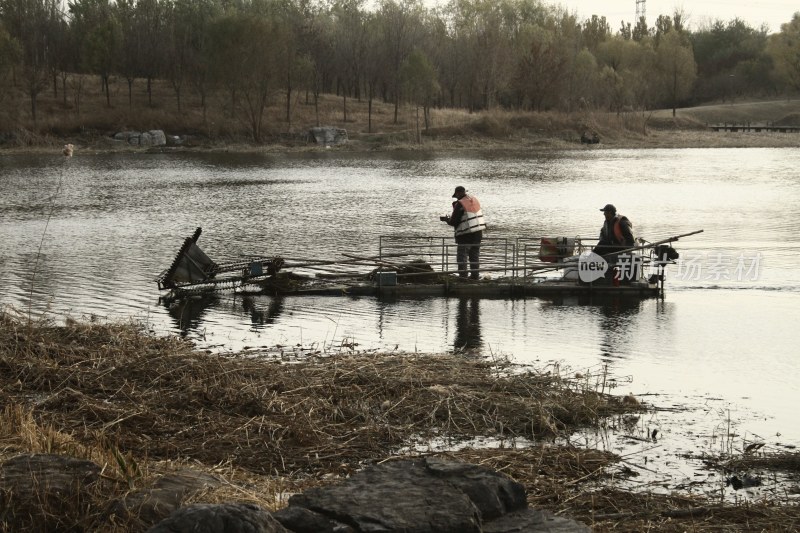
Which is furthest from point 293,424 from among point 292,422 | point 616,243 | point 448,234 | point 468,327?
point 448,234

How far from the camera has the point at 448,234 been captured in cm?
4122

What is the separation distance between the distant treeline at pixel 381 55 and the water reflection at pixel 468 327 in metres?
90.5

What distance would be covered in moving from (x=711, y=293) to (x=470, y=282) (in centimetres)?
660

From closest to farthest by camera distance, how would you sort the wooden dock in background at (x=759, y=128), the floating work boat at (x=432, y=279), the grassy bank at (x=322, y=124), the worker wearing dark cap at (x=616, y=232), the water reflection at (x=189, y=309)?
1. the water reflection at (x=189, y=309)
2. the worker wearing dark cap at (x=616, y=232)
3. the floating work boat at (x=432, y=279)
4. the grassy bank at (x=322, y=124)
5. the wooden dock in background at (x=759, y=128)

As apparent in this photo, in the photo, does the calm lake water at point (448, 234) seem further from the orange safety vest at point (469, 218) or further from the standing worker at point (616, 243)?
the orange safety vest at point (469, 218)

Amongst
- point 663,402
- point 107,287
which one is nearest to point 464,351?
point 663,402

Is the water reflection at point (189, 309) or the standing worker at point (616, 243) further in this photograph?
the standing worker at point (616, 243)

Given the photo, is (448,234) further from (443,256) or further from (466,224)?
(466,224)

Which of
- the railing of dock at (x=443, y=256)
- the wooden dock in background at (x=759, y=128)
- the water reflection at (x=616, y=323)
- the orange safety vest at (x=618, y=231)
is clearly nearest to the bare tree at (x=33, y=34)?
the wooden dock in background at (x=759, y=128)

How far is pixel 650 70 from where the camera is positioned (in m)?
162

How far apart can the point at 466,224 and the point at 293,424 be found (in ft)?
49.4

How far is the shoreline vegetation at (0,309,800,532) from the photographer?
1012cm

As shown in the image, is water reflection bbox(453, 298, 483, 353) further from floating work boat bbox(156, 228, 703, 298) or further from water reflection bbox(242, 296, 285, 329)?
water reflection bbox(242, 296, 285, 329)

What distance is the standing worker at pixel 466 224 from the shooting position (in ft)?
90.1
